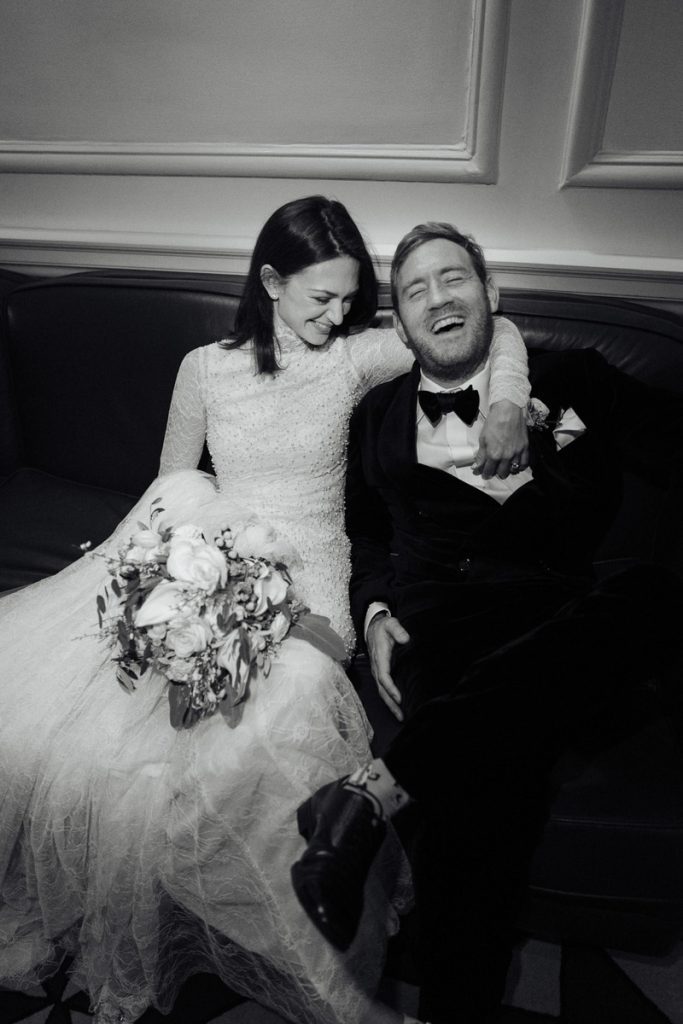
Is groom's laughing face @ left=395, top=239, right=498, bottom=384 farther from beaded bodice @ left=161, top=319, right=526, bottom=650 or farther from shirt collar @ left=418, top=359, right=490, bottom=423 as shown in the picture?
beaded bodice @ left=161, top=319, right=526, bottom=650

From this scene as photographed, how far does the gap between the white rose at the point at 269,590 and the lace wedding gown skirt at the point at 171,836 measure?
15cm

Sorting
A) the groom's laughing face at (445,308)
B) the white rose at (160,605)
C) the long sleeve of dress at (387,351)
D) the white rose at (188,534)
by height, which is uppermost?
the groom's laughing face at (445,308)

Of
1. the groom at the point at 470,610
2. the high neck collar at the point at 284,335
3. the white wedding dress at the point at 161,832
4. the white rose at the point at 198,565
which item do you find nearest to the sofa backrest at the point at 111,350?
the high neck collar at the point at 284,335

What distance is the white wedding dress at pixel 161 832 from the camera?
136cm

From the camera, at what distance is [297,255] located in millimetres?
1847

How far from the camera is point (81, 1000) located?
1567mm

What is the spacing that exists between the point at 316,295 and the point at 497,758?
125cm

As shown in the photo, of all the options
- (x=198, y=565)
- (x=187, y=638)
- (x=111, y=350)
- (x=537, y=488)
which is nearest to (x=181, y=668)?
(x=187, y=638)

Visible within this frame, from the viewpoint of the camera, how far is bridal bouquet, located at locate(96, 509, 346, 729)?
1.32m

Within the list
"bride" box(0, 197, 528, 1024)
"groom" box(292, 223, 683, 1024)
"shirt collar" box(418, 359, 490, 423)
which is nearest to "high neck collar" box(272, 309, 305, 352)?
"groom" box(292, 223, 683, 1024)

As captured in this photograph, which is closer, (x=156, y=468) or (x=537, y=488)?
(x=537, y=488)

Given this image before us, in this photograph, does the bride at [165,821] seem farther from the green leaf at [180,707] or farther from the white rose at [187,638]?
the white rose at [187,638]

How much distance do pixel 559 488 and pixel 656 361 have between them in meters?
0.47

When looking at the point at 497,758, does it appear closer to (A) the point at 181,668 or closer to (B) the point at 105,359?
(A) the point at 181,668
